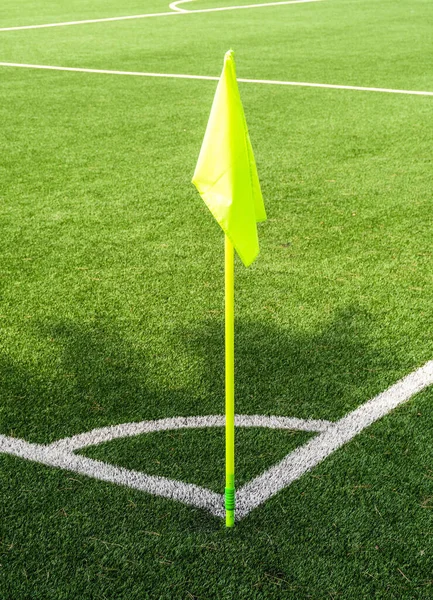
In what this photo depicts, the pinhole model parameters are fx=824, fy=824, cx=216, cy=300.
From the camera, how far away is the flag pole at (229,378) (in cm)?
260

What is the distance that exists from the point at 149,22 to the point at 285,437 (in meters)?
16.6

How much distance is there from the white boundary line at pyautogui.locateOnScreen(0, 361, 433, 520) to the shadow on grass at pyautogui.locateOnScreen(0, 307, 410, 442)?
60 mm

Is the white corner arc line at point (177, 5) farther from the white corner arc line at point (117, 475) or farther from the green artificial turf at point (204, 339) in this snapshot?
the white corner arc line at point (117, 475)

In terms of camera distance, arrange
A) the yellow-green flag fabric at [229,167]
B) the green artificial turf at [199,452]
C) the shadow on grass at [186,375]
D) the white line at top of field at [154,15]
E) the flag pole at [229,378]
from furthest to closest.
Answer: the white line at top of field at [154,15]
the shadow on grass at [186,375]
the green artificial turf at [199,452]
the flag pole at [229,378]
the yellow-green flag fabric at [229,167]

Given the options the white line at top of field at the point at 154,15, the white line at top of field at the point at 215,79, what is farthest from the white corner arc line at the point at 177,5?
the white line at top of field at the point at 215,79

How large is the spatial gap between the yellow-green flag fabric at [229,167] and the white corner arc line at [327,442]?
0.94 meters

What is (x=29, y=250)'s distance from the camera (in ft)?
17.3

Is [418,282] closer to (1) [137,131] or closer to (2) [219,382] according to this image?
(2) [219,382]

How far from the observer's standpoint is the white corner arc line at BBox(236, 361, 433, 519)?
2961mm

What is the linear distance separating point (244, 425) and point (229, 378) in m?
0.77

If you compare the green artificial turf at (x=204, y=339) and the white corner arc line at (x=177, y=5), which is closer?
the green artificial turf at (x=204, y=339)

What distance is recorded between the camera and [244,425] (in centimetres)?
337

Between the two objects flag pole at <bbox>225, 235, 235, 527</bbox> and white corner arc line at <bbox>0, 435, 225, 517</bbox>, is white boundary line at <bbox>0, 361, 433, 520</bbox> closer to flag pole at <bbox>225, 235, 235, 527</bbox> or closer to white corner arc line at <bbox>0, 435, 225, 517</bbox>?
white corner arc line at <bbox>0, 435, 225, 517</bbox>

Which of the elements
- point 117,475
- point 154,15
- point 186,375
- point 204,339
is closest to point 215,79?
point 204,339
